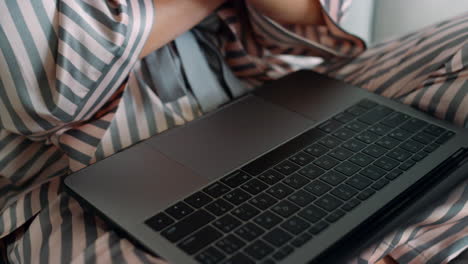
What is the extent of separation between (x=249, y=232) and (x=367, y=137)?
0.20 m

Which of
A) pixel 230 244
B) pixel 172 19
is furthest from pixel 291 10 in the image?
pixel 230 244

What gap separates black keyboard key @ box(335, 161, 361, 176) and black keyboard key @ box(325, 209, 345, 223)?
59 mm

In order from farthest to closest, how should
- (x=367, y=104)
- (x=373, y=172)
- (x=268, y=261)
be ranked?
1. (x=367, y=104)
2. (x=373, y=172)
3. (x=268, y=261)

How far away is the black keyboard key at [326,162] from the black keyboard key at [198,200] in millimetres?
123

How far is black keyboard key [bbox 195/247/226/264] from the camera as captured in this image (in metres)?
0.44

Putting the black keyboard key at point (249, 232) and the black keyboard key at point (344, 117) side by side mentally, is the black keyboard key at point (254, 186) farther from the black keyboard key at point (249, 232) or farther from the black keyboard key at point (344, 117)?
the black keyboard key at point (344, 117)

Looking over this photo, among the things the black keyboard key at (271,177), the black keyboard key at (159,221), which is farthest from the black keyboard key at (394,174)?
the black keyboard key at (159,221)

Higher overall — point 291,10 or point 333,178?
point 291,10

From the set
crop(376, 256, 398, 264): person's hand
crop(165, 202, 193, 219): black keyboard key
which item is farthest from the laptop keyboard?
crop(376, 256, 398, 264): person's hand

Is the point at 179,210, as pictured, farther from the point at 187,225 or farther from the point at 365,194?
the point at 365,194

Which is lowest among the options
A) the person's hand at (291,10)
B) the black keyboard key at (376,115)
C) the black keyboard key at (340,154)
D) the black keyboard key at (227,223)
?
the black keyboard key at (227,223)

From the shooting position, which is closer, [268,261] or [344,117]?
[268,261]

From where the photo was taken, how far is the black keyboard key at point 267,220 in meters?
0.47

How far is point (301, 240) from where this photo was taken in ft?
1.50
